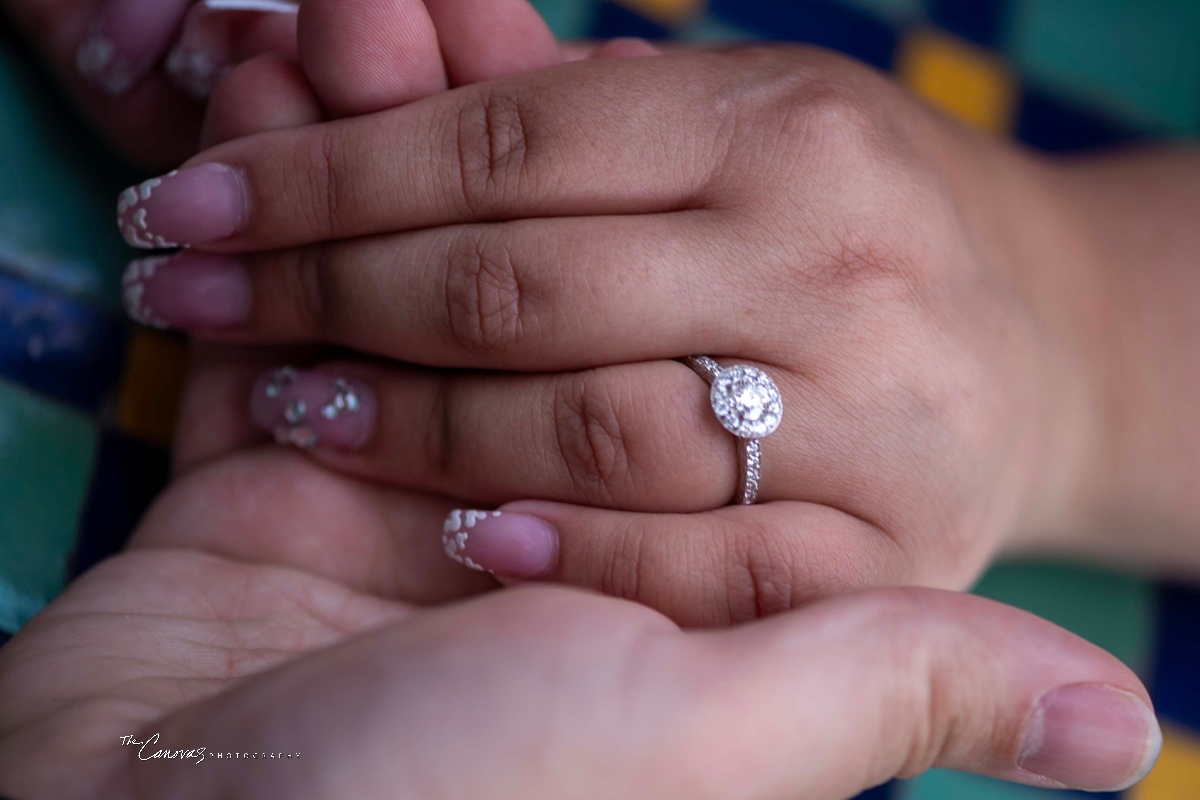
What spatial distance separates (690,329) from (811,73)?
1.12 feet

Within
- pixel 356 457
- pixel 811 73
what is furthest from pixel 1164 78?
pixel 356 457

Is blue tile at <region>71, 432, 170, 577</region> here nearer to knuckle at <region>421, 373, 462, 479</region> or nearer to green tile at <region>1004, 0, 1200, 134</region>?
knuckle at <region>421, 373, 462, 479</region>

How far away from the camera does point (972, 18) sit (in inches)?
67.9

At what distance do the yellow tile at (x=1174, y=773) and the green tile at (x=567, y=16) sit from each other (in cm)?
144

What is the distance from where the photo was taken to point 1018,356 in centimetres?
107

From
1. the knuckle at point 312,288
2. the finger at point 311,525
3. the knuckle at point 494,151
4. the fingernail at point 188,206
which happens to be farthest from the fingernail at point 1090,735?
the fingernail at point 188,206

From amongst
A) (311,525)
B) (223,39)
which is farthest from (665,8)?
(311,525)

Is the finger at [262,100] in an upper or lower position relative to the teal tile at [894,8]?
lower

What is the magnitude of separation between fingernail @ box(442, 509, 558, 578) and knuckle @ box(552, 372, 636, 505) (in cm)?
7

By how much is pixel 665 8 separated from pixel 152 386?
1031 mm

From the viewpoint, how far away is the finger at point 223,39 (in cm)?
112

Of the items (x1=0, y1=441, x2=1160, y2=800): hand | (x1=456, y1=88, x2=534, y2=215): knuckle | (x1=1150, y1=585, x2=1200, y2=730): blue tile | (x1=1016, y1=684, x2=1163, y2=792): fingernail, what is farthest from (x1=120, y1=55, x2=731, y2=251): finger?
(x1=1150, y1=585, x2=1200, y2=730): blue tile

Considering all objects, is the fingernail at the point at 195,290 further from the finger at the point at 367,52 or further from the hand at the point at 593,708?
the hand at the point at 593,708

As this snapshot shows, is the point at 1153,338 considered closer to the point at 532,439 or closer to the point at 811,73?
the point at 811,73
